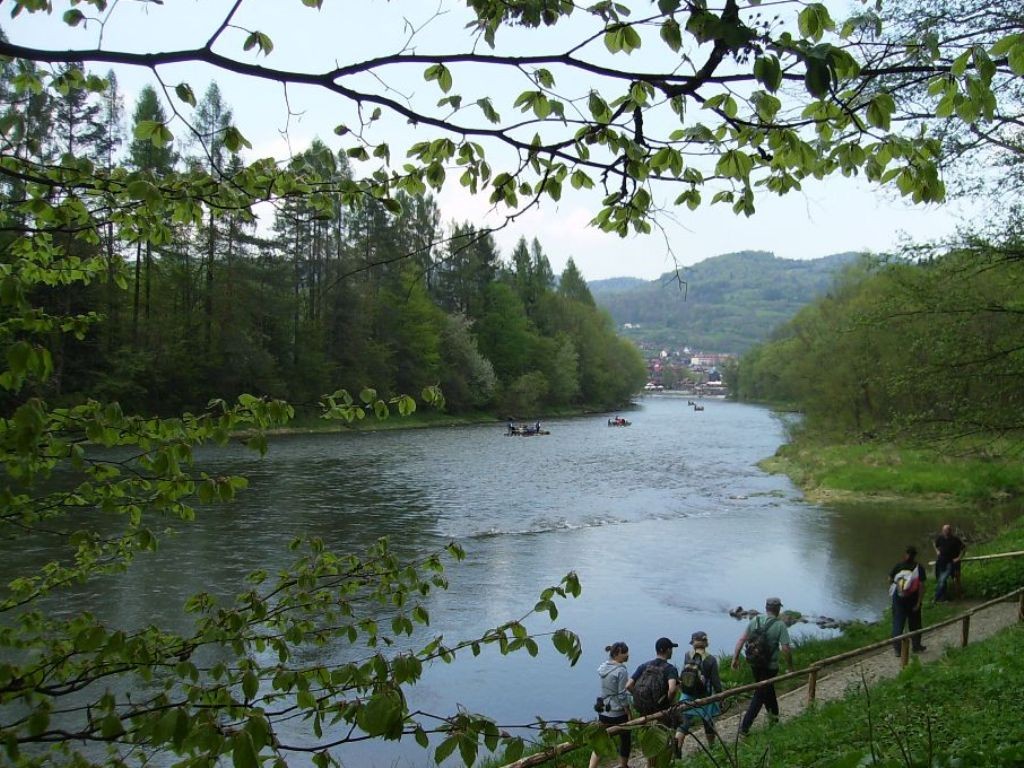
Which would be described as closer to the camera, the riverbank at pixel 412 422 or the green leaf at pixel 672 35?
the green leaf at pixel 672 35

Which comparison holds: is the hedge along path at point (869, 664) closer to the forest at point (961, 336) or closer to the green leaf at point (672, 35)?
the forest at point (961, 336)

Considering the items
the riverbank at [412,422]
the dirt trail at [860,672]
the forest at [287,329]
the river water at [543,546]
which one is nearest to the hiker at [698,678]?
the dirt trail at [860,672]

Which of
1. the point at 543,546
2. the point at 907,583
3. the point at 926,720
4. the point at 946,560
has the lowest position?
the point at 543,546

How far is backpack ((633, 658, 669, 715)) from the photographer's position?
7.75 m

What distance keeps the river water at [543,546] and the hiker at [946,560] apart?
168 cm

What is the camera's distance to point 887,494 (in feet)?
96.5

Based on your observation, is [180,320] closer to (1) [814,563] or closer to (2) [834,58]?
(1) [814,563]

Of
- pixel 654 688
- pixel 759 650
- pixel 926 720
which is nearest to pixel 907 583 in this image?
pixel 759 650

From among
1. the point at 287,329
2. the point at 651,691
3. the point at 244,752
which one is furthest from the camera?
the point at 287,329

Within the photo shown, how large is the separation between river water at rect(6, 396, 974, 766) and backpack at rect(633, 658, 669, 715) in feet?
9.54

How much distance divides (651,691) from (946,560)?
28.8ft

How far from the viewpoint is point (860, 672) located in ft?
32.6

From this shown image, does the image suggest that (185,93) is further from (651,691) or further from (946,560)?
(946,560)

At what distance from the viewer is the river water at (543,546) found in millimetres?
12977
